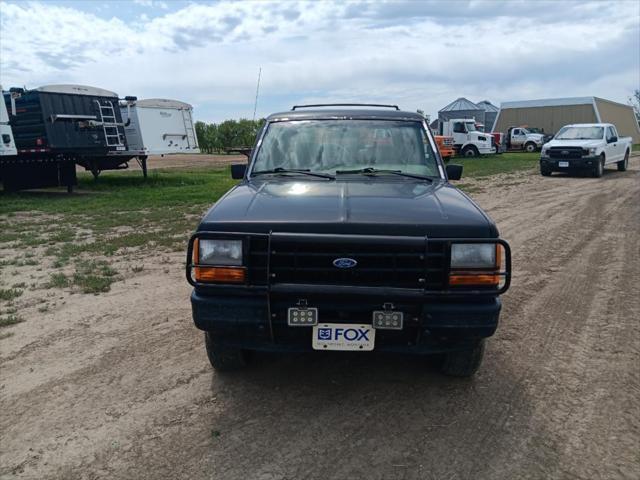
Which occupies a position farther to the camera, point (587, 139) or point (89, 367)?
point (587, 139)

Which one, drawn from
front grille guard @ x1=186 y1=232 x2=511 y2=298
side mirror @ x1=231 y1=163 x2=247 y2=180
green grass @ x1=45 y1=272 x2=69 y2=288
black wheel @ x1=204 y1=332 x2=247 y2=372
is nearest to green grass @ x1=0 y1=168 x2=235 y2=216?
green grass @ x1=45 y1=272 x2=69 y2=288

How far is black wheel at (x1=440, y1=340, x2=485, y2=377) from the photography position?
346 centimetres

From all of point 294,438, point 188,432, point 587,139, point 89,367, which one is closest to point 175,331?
point 89,367

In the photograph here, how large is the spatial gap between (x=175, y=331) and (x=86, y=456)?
1.72 meters

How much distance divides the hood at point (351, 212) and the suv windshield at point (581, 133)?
57.8ft

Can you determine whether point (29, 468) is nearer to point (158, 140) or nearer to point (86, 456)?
point (86, 456)

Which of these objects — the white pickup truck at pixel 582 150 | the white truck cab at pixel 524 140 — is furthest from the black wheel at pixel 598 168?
the white truck cab at pixel 524 140

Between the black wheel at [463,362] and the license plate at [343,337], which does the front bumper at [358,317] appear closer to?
the license plate at [343,337]

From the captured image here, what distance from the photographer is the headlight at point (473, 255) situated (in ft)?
9.68

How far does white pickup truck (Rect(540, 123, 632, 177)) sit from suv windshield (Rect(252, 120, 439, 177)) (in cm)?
1575

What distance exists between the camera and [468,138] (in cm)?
3131

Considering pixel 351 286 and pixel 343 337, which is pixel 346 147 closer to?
pixel 351 286

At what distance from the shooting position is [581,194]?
13.6m

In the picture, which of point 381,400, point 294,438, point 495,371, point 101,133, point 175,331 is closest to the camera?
point 294,438
